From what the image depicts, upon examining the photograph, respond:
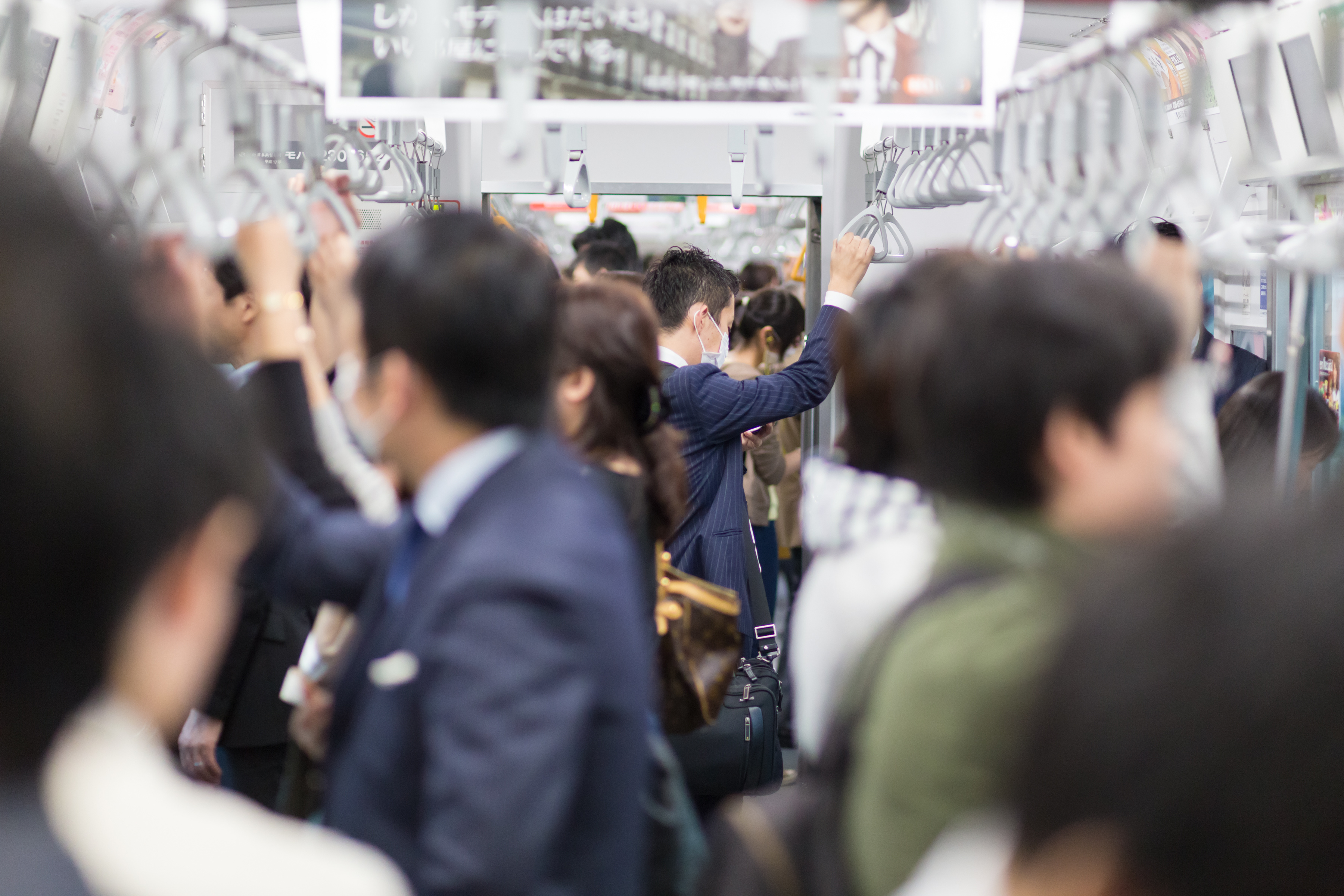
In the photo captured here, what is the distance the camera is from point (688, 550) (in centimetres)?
326

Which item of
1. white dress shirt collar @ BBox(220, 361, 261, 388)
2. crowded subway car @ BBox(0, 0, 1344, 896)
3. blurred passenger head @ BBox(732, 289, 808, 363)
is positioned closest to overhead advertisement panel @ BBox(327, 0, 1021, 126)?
crowded subway car @ BBox(0, 0, 1344, 896)

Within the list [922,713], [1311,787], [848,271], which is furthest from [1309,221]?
[1311,787]

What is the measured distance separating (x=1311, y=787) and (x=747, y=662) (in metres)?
2.64

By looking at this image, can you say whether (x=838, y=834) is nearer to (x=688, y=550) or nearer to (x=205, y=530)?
(x=205, y=530)

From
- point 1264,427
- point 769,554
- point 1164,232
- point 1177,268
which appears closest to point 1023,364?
point 1177,268

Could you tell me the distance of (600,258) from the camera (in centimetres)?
491

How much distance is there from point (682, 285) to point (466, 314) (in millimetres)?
2417

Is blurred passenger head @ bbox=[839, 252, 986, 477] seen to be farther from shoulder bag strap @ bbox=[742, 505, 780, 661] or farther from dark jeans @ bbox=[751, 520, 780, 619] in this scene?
dark jeans @ bbox=[751, 520, 780, 619]

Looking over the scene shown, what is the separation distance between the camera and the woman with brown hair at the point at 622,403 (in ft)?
6.94

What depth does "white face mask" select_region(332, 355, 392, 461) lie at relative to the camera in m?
1.38

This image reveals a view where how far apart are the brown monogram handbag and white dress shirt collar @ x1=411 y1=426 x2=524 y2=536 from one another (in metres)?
0.91

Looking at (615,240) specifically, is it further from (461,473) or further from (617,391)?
(461,473)

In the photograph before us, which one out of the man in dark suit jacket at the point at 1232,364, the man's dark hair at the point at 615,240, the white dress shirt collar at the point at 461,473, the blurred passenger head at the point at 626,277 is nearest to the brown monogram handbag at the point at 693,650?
the white dress shirt collar at the point at 461,473

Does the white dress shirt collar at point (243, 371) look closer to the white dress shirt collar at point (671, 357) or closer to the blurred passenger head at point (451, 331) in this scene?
the blurred passenger head at point (451, 331)
